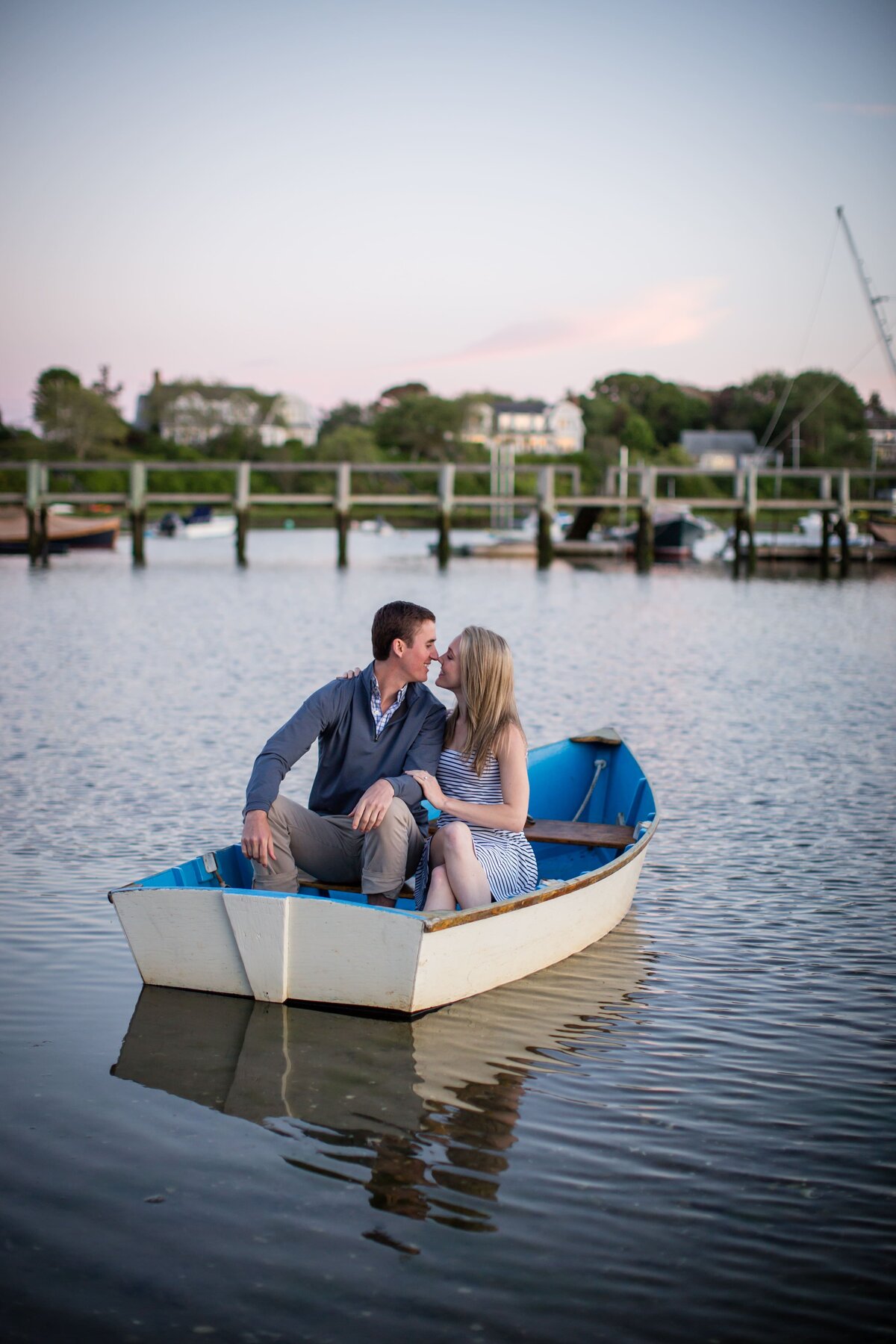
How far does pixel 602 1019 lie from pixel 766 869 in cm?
284

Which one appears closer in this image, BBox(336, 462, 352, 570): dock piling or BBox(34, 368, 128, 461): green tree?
BBox(336, 462, 352, 570): dock piling

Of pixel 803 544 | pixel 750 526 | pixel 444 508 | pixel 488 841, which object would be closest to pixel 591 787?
pixel 488 841

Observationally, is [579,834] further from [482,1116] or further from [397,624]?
[482,1116]

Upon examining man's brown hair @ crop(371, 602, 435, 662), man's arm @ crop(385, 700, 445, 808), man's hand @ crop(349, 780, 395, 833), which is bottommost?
man's hand @ crop(349, 780, 395, 833)

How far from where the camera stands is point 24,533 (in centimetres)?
5228

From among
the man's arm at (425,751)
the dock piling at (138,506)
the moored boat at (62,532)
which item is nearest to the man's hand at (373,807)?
the man's arm at (425,751)

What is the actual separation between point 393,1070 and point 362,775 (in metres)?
1.37

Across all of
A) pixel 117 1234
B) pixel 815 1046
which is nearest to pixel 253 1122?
pixel 117 1234

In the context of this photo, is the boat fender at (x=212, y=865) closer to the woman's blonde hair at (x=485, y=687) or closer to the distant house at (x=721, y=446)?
the woman's blonde hair at (x=485, y=687)

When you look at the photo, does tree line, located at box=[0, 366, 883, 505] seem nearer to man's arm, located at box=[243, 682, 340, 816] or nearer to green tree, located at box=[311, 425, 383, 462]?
green tree, located at box=[311, 425, 383, 462]

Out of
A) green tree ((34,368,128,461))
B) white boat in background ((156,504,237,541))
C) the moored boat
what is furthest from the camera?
green tree ((34,368,128,461))

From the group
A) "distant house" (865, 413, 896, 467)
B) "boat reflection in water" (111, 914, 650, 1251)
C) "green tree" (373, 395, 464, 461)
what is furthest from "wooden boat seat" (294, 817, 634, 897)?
"green tree" (373, 395, 464, 461)

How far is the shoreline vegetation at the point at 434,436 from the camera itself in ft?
313

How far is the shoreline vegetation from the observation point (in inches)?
3752
